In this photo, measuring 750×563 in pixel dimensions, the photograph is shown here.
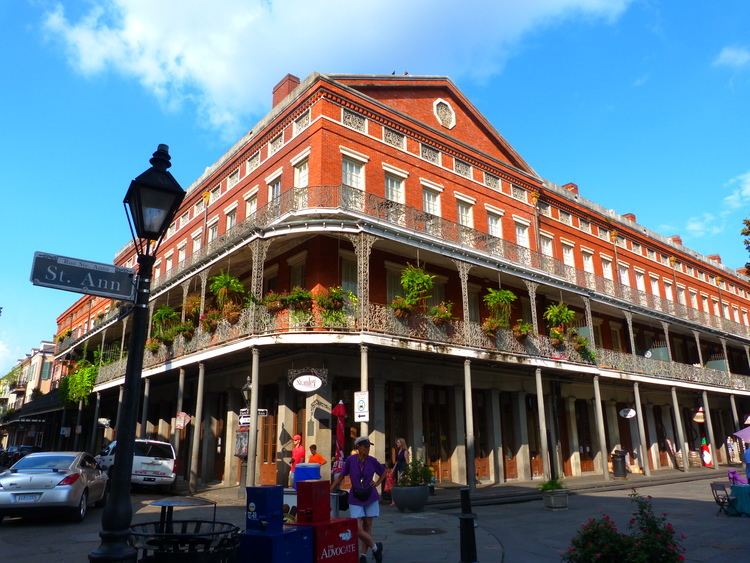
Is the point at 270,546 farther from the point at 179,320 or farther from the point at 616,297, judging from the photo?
the point at 616,297

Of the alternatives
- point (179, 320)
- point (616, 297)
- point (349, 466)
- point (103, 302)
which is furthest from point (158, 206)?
point (103, 302)

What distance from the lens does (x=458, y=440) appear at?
20125mm

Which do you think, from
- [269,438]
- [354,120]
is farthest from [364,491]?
[354,120]

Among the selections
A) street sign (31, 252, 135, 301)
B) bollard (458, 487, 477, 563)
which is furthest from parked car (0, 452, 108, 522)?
bollard (458, 487, 477, 563)

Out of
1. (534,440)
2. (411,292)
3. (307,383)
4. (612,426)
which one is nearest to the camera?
(307,383)

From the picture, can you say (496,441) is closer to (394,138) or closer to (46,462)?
(394,138)

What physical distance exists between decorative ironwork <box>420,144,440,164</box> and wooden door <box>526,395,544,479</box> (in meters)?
10.7

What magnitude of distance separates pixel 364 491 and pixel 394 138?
15918mm

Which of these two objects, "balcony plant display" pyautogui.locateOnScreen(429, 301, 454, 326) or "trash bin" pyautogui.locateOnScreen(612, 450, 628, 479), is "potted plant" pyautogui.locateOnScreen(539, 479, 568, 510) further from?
"trash bin" pyautogui.locateOnScreen(612, 450, 628, 479)

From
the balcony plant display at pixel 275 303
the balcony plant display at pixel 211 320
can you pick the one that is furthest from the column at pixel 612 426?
the balcony plant display at pixel 211 320

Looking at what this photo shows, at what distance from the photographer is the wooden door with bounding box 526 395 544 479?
23.1 meters

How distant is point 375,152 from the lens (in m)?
20.0

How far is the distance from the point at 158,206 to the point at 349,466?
4.19m

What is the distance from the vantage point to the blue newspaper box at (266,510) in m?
4.93
